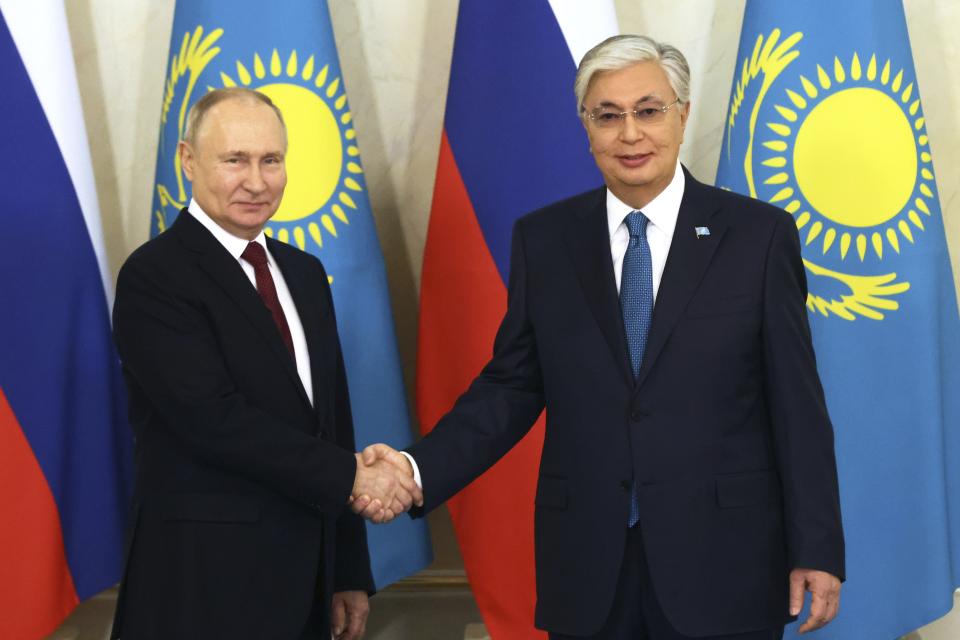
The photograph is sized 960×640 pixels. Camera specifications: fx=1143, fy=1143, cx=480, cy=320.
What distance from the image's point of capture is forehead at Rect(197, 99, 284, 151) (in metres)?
2.14

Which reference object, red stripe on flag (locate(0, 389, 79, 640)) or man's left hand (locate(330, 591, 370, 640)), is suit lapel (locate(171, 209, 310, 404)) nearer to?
man's left hand (locate(330, 591, 370, 640))

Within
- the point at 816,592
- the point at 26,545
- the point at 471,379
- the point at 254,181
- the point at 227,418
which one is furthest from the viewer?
the point at 471,379

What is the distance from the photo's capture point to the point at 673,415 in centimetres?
189

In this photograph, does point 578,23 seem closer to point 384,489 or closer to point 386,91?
point 386,91

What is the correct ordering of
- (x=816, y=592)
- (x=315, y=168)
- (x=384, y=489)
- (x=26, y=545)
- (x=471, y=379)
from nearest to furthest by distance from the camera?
1. (x=816, y=592)
2. (x=384, y=489)
3. (x=26, y=545)
4. (x=315, y=168)
5. (x=471, y=379)

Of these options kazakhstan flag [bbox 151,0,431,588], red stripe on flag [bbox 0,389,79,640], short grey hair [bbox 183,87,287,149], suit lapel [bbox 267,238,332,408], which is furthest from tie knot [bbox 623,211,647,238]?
red stripe on flag [bbox 0,389,79,640]

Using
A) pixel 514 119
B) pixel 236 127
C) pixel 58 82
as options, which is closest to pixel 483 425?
pixel 236 127

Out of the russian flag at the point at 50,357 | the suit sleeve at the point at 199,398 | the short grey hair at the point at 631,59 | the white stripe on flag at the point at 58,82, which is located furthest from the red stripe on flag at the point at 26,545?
the short grey hair at the point at 631,59

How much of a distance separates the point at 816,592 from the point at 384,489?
0.83 m

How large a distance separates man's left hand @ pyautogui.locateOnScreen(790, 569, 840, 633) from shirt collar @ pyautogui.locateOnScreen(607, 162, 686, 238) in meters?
0.62

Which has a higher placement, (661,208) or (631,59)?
(631,59)

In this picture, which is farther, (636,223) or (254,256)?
(254,256)

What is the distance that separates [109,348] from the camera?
2789 mm

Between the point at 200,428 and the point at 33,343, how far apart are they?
2.93 feet
